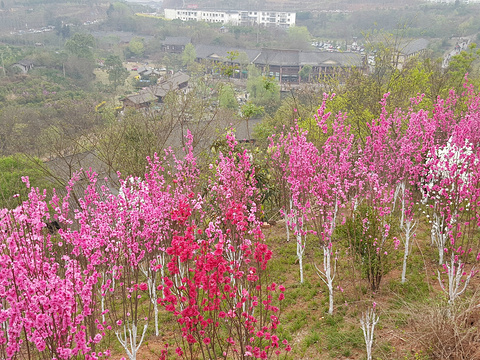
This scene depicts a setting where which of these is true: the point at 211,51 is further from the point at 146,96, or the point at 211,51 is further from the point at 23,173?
the point at 23,173

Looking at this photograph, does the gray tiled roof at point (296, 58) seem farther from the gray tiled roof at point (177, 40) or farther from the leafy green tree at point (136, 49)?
the leafy green tree at point (136, 49)

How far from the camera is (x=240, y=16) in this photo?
106250 mm

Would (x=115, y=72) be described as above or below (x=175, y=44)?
below

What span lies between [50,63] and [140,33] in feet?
120

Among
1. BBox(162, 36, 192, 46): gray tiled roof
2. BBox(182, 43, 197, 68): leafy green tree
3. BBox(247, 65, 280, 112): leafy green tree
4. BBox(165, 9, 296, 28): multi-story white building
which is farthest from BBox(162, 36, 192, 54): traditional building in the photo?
BBox(165, 9, 296, 28): multi-story white building

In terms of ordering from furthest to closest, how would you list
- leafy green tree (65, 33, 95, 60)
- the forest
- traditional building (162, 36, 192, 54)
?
1. traditional building (162, 36, 192, 54)
2. leafy green tree (65, 33, 95, 60)
3. the forest

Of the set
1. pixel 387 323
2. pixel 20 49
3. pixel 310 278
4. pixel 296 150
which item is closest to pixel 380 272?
pixel 387 323

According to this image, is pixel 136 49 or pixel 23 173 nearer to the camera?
pixel 23 173

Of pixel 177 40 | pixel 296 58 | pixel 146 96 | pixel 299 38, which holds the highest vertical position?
pixel 299 38

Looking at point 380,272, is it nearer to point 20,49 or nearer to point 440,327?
point 440,327

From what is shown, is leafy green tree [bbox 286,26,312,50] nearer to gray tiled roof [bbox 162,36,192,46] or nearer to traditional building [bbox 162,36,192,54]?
gray tiled roof [bbox 162,36,192,46]

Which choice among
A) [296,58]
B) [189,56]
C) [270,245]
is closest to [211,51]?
[189,56]

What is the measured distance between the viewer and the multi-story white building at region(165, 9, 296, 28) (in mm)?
102188

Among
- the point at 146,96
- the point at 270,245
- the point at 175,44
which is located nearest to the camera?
the point at 270,245
